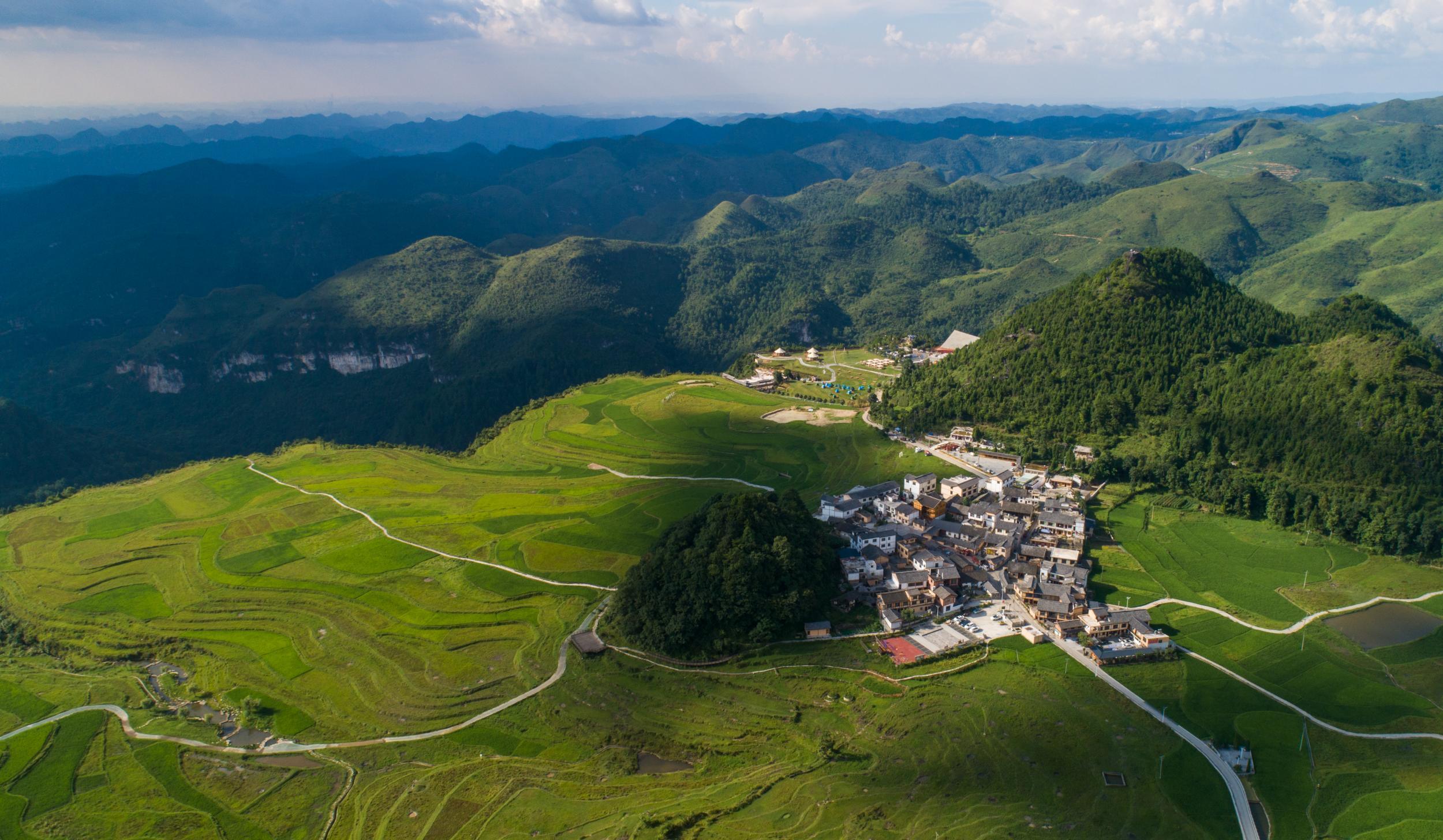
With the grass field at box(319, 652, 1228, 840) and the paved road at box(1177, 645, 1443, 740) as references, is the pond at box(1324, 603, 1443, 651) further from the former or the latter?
the grass field at box(319, 652, 1228, 840)

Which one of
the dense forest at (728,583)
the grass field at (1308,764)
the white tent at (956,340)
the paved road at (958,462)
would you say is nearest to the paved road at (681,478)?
the paved road at (958,462)

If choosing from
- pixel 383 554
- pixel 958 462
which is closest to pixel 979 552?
pixel 958 462

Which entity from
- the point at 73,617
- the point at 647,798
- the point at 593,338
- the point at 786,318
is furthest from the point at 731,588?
the point at 786,318

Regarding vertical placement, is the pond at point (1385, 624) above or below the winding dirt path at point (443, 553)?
above

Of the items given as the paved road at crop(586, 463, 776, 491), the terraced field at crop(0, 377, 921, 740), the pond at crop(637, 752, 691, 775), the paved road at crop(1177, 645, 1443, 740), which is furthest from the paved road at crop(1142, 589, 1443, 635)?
the paved road at crop(586, 463, 776, 491)

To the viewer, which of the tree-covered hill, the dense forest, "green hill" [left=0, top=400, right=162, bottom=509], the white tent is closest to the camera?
the dense forest

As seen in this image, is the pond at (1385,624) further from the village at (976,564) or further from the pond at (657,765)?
the pond at (657,765)
